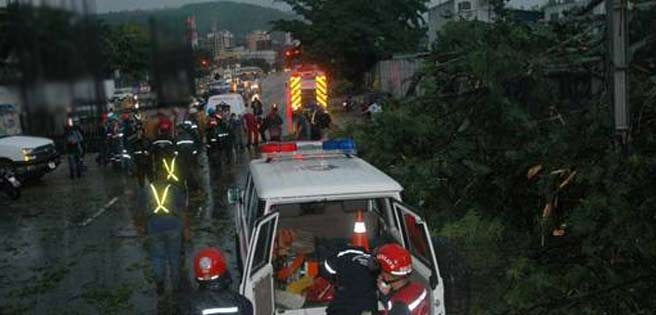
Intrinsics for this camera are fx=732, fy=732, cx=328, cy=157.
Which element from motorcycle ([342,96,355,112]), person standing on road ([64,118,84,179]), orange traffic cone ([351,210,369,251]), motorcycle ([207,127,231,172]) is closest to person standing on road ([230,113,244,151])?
motorcycle ([207,127,231,172])

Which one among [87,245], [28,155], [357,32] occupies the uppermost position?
[357,32]

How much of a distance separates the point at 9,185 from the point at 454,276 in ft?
40.8

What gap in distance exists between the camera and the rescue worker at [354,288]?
17.2 feet

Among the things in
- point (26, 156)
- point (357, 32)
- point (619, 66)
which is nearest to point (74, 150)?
point (26, 156)

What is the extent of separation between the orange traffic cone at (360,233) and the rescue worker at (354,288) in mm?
1186

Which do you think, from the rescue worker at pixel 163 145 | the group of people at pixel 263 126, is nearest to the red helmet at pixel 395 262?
the rescue worker at pixel 163 145

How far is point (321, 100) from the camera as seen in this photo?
3200 centimetres

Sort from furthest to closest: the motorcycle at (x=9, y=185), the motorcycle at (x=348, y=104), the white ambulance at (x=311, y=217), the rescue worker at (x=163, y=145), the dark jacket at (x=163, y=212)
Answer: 1. the motorcycle at (x=348, y=104)
2. the motorcycle at (x=9, y=185)
3. the rescue worker at (x=163, y=145)
4. the dark jacket at (x=163, y=212)
5. the white ambulance at (x=311, y=217)

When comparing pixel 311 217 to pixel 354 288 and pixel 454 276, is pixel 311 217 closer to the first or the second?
pixel 454 276

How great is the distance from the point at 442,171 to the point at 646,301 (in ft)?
9.93

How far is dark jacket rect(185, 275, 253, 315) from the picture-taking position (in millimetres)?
5016

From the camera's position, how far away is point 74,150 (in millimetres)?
19016

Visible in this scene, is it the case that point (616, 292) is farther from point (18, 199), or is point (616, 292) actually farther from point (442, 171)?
point (18, 199)

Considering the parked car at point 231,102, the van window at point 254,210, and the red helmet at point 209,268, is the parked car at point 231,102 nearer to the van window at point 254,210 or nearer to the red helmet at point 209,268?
the van window at point 254,210
